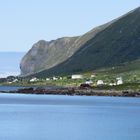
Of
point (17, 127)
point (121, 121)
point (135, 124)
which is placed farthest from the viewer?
point (121, 121)

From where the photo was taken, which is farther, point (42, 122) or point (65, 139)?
point (42, 122)

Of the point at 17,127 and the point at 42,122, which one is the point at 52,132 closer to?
the point at 17,127

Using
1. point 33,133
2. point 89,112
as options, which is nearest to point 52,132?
point 33,133

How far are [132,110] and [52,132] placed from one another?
67.3 m

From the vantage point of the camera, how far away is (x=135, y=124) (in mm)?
138875

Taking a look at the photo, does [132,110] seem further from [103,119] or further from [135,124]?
[135,124]

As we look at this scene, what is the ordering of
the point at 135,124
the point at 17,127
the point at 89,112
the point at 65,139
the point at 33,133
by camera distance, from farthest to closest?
the point at 89,112, the point at 135,124, the point at 17,127, the point at 33,133, the point at 65,139

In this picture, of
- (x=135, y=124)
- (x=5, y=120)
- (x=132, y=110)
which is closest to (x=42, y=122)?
(x=5, y=120)

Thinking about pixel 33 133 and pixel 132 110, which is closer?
pixel 33 133

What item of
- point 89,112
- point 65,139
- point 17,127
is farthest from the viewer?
point 89,112

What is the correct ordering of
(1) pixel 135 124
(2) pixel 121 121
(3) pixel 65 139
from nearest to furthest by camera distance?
(3) pixel 65 139 < (1) pixel 135 124 < (2) pixel 121 121

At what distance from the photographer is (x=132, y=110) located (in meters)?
184

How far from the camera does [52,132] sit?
392 ft

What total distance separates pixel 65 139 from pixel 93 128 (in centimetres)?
2112
